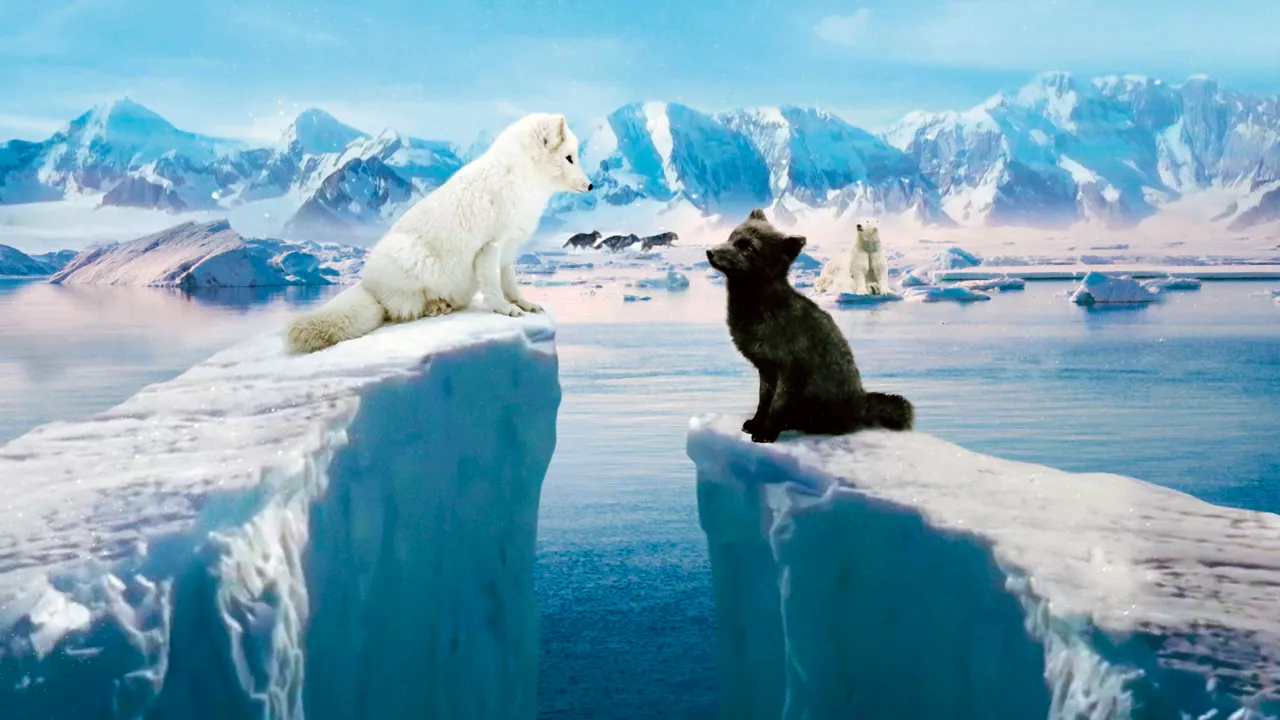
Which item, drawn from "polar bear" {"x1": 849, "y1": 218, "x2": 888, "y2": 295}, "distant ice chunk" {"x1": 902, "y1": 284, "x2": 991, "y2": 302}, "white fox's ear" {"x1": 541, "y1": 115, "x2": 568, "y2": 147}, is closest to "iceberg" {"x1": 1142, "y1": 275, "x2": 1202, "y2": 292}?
"distant ice chunk" {"x1": 902, "y1": 284, "x2": 991, "y2": 302}

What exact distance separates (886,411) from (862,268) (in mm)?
11655

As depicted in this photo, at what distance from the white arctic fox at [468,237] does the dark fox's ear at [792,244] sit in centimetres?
161

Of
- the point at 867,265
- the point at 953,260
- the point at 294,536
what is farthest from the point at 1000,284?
the point at 294,536

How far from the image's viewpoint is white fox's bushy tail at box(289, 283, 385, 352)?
4023 mm

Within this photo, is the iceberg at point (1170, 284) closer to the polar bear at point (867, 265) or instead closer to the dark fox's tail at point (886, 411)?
the polar bear at point (867, 265)

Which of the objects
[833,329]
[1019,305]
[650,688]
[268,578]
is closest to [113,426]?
[268,578]

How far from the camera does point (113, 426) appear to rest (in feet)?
10.4

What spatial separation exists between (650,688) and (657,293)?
473 inches

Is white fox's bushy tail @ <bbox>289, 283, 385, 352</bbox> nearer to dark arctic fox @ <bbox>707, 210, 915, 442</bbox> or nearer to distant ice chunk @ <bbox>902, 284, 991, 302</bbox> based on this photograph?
dark arctic fox @ <bbox>707, 210, 915, 442</bbox>

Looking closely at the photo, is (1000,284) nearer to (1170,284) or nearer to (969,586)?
(1170,284)

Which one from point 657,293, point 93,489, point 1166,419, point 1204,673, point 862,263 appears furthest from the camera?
point 657,293

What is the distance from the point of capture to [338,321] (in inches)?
163

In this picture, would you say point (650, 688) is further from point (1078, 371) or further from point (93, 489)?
point (1078, 371)

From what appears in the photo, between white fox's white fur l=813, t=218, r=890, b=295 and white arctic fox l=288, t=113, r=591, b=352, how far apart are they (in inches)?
412
